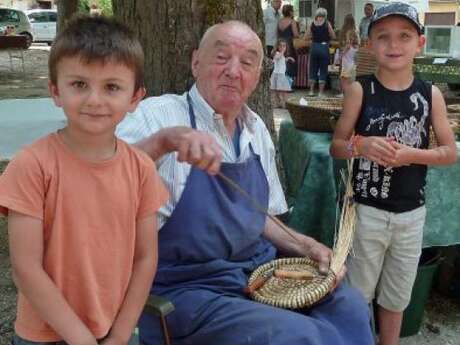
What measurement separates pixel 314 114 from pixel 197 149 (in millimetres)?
1447

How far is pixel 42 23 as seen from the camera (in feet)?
84.9

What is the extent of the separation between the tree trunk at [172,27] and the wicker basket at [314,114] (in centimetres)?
52

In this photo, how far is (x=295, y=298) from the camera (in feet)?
5.82

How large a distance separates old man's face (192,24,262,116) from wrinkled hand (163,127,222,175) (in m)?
0.38

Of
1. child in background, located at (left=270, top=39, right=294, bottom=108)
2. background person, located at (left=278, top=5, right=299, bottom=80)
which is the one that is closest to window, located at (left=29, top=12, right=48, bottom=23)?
background person, located at (left=278, top=5, right=299, bottom=80)

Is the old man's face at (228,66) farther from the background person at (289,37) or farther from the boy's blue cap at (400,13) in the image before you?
the background person at (289,37)

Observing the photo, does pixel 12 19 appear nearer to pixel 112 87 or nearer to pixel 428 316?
pixel 428 316

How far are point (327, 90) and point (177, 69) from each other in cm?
962

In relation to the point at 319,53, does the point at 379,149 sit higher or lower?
higher

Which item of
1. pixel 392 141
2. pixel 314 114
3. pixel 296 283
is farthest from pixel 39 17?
pixel 296 283

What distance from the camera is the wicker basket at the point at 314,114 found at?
288 centimetres

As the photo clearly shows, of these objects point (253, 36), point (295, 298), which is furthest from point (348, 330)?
point (253, 36)

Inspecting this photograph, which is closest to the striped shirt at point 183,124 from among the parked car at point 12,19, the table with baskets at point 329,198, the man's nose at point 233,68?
the man's nose at point 233,68

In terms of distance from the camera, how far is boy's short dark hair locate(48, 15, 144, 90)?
55.4 inches
